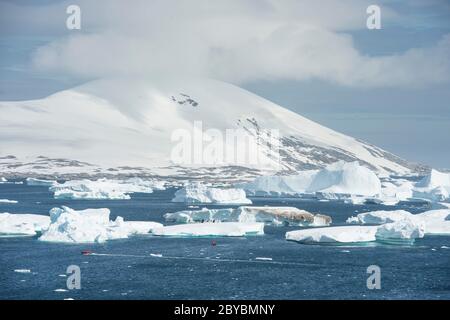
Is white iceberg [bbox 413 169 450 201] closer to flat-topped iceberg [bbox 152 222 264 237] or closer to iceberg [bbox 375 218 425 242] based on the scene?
iceberg [bbox 375 218 425 242]

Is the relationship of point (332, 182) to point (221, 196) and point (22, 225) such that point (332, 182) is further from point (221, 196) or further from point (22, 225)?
point (22, 225)

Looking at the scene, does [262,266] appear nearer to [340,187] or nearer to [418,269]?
[418,269]

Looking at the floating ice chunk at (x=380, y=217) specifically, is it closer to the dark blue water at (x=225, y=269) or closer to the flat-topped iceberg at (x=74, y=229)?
the dark blue water at (x=225, y=269)

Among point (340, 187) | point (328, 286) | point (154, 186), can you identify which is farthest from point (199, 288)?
point (154, 186)

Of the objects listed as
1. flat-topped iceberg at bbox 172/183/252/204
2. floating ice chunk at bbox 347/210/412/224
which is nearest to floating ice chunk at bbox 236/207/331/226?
floating ice chunk at bbox 347/210/412/224

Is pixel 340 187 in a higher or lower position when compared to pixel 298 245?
higher

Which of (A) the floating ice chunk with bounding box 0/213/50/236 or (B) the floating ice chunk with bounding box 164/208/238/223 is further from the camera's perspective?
(B) the floating ice chunk with bounding box 164/208/238/223
